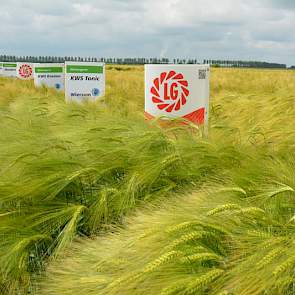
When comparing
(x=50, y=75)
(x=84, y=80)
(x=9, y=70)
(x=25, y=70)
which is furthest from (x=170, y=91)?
(x=9, y=70)

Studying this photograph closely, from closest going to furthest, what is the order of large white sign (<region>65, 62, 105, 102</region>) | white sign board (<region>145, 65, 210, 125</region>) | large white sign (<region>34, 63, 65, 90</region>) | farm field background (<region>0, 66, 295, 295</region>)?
farm field background (<region>0, 66, 295, 295</region>) → white sign board (<region>145, 65, 210, 125</region>) → large white sign (<region>65, 62, 105, 102</region>) → large white sign (<region>34, 63, 65, 90</region>)

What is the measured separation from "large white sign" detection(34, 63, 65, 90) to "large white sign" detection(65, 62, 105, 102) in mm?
4351

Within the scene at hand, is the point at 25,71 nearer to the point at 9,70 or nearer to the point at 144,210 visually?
the point at 9,70

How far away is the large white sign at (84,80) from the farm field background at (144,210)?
6.06 metres

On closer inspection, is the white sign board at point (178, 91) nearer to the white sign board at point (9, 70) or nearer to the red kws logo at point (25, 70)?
the red kws logo at point (25, 70)

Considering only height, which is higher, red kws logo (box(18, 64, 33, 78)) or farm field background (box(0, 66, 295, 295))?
red kws logo (box(18, 64, 33, 78))

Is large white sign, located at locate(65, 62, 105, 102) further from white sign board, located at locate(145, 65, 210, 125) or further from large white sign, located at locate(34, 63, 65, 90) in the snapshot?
white sign board, located at locate(145, 65, 210, 125)

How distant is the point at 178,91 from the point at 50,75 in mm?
10318

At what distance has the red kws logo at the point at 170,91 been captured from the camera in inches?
219

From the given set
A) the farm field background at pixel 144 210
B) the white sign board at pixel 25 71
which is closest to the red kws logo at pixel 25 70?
the white sign board at pixel 25 71

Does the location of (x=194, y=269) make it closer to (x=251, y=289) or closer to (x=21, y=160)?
(x=251, y=289)

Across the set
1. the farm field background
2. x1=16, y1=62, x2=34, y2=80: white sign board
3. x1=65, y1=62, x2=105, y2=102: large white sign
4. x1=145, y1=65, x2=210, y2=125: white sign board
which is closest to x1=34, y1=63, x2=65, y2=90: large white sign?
x1=65, y1=62, x2=105, y2=102: large white sign

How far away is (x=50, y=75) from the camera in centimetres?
1534

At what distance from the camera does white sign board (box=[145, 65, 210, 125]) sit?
18.2ft
